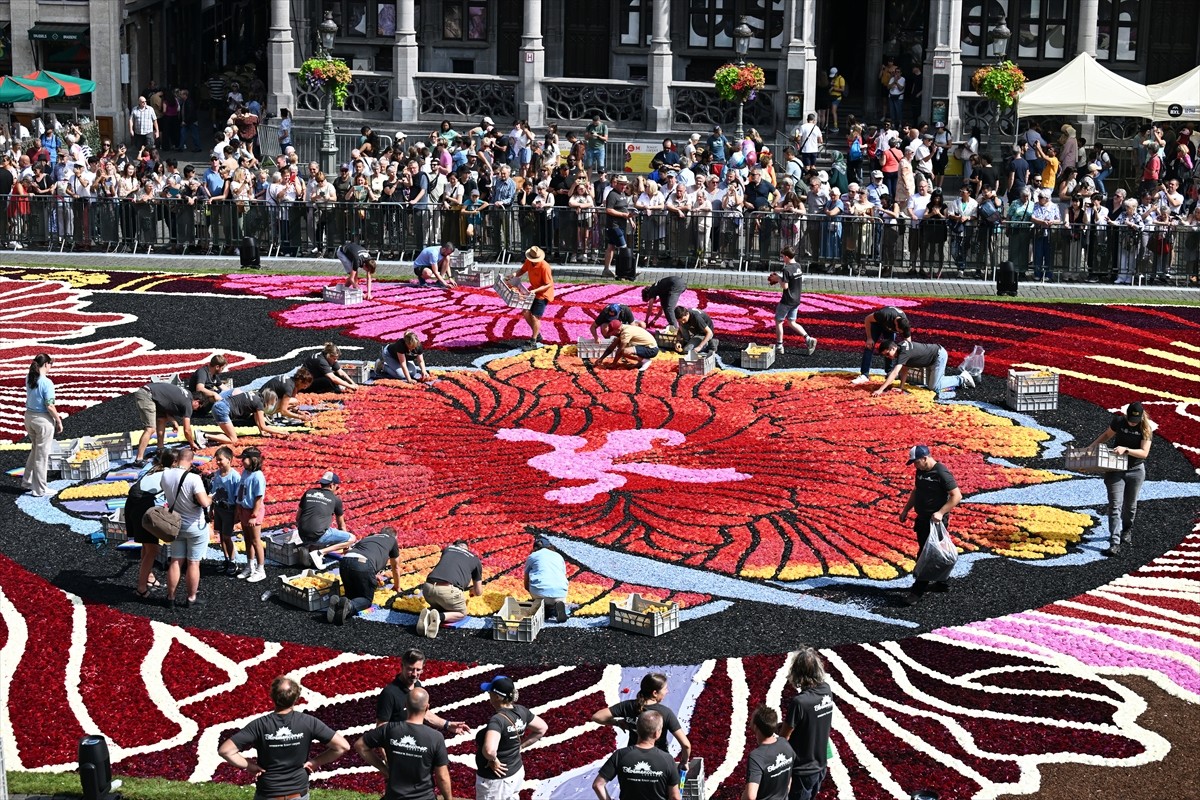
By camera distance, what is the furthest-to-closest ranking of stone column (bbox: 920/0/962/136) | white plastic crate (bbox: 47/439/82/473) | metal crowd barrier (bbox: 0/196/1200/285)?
stone column (bbox: 920/0/962/136)
metal crowd barrier (bbox: 0/196/1200/285)
white plastic crate (bbox: 47/439/82/473)

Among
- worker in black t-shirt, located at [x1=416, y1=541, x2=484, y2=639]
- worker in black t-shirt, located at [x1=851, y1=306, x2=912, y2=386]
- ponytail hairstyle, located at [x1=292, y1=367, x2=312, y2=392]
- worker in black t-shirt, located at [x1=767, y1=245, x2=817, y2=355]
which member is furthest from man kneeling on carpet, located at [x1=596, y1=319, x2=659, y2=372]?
worker in black t-shirt, located at [x1=416, y1=541, x2=484, y2=639]

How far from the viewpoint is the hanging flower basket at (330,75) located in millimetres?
41469

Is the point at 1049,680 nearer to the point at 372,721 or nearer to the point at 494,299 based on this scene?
the point at 372,721

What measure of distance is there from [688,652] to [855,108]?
108 ft

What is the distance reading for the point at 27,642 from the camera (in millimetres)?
16438

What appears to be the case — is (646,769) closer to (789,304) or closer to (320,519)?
(320,519)

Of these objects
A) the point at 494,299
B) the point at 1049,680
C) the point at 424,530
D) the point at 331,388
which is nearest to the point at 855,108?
the point at 494,299

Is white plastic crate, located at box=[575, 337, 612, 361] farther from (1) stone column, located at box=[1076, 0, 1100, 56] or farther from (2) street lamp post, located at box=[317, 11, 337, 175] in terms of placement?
(1) stone column, located at box=[1076, 0, 1100, 56]

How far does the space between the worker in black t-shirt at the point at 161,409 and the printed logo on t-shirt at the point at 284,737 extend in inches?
398

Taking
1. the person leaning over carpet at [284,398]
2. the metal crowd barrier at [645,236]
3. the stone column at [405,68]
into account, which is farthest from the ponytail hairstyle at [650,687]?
the stone column at [405,68]

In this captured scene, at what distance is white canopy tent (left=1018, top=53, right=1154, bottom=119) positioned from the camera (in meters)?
39.0

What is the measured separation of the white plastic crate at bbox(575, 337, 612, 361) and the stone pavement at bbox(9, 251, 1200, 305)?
23.2 feet

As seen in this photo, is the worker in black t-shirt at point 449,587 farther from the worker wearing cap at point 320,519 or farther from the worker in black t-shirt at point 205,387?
the worker in black t-shirt at point 205,387

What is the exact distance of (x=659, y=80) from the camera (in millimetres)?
44438
